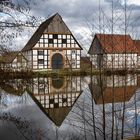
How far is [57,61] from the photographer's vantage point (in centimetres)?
4188

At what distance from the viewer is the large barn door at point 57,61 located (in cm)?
4162

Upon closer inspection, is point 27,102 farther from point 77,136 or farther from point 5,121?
point 77,136

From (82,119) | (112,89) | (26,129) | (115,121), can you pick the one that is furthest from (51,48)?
(112,89)

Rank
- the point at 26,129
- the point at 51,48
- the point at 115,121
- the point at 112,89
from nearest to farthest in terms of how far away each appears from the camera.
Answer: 1. the point at 112,89
2. the point at 115,121
3. the point at 26,129
4. the point at 51,48

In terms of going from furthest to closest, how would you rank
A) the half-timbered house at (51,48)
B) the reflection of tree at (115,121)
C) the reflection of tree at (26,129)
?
the half-timbered house at (51,48), the reflection of tree at (26,129), the reflection of tree at (115,121)

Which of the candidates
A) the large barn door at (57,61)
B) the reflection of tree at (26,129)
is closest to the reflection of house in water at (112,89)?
the reflection of tree at (26,129)

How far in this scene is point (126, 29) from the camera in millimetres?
5953

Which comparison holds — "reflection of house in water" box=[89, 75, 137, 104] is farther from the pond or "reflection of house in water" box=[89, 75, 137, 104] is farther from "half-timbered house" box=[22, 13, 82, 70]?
"half-timbered house" box=[22, 13, 82, 70]

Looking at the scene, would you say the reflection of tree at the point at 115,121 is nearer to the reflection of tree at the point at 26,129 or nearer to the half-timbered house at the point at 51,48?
the reflection of tree at the point at 26,129

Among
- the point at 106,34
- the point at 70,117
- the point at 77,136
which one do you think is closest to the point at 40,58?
the point at 70,117

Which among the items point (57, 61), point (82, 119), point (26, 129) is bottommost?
point (26, 129)

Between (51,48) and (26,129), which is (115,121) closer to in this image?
(26,129)

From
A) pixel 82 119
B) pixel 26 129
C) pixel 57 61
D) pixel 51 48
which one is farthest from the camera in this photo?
pixel 57 61

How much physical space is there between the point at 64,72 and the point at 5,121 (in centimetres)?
2286
